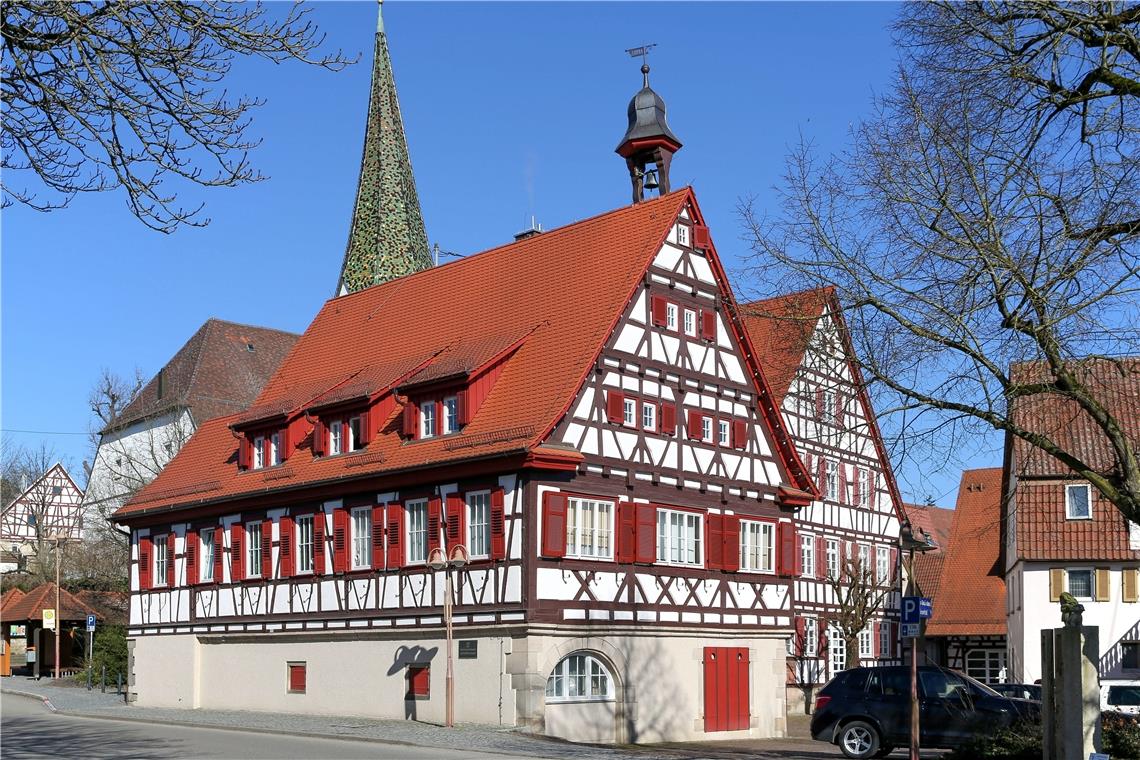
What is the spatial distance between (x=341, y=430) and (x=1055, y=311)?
68.7 ft

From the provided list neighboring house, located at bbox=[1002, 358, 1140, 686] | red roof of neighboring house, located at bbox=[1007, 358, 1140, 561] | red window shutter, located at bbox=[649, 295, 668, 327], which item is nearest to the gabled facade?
red window shutter, located at bbox=[649, 295, 668, 327]

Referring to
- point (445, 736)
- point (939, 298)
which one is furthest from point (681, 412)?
point (939, 298)

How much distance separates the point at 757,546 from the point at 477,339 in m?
8.43

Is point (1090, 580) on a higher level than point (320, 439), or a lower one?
lower

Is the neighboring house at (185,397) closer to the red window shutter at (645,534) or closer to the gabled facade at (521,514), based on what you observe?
the gabled facade at (521,514)

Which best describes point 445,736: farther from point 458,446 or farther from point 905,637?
point 905,637

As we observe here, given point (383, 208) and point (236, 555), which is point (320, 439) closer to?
point (236, 555)

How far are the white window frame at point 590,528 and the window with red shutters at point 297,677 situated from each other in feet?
25.9

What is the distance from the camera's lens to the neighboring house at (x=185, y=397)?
2557 inches

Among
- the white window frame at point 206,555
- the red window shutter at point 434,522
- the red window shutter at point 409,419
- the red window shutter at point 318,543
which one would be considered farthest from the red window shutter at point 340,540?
the white window frame at point 206,555

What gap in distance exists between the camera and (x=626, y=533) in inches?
1219

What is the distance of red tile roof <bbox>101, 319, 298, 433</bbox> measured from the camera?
65.4 m

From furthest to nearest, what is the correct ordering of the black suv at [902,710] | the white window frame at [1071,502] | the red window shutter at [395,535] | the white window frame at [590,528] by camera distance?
1. the white window frame at [1071,502]
2. the red window shutter at [395,535]
3. the white window frame at [590,528]
4. the black suv at [902,710]

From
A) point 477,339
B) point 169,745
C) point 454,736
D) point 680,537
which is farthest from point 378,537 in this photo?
point 169,745
